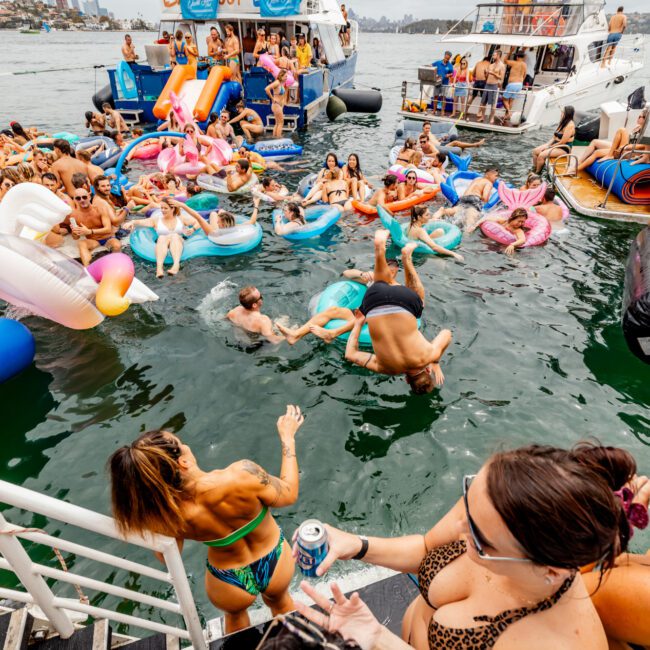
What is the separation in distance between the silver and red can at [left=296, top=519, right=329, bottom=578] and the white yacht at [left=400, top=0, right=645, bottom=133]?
16.7 m

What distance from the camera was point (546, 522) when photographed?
121 cm

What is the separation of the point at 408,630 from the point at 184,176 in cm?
1193

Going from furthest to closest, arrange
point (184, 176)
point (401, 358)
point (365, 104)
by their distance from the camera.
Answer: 1. point (365, 104)
2. point (184, 176)
3. point (401, 358)

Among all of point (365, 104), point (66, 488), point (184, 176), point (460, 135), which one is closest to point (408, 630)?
point (66, 488)

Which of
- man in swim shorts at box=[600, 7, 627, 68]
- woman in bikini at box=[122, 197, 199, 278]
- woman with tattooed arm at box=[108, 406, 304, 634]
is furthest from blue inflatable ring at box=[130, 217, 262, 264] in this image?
man in swim shorts at box=[600, 7, 627, 68]

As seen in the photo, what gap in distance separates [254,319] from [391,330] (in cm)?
206

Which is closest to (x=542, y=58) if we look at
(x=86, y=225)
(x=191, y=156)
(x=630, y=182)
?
(x=630, y=182)

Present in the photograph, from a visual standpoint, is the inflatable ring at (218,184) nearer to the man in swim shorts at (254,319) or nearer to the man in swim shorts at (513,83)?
the man in swim shorts at (254,319)

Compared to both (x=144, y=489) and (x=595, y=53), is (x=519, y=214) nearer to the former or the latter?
(x=144, y=489)

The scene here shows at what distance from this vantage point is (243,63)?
17.2 m

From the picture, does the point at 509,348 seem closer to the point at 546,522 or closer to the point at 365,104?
the point at 546,522

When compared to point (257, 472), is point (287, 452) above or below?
below

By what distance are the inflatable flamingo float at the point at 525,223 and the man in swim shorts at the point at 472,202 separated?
38 centimetres

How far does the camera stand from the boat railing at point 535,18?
52.7ft
